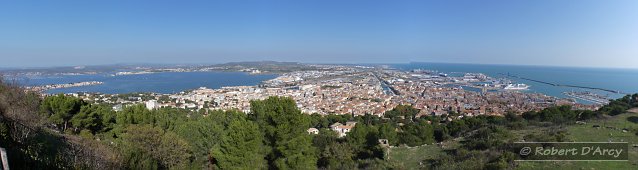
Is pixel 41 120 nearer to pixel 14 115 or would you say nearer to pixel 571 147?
pixel 14 115

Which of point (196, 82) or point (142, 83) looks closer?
point (142, 83)

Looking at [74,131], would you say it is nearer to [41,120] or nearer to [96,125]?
[96,125]

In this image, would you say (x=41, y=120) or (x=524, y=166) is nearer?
(x=524, y=166)

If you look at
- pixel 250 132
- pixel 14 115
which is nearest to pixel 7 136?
pixel 14 115

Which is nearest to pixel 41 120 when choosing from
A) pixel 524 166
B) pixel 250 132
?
pixel 250 132

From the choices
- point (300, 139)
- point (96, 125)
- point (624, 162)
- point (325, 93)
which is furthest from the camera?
point (325, 93)

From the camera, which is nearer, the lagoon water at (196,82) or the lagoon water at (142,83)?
the lagoon water at (142,83)

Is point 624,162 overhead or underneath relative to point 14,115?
underneath

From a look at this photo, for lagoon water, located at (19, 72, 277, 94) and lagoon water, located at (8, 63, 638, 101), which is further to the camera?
lagoon water, located at (8, 63, 638, 101)

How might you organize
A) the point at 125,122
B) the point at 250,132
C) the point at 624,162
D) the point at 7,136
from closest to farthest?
1. the point at 7,136
2. the point at 624,162
3. the point at 250,132
4. the point at 125,122
